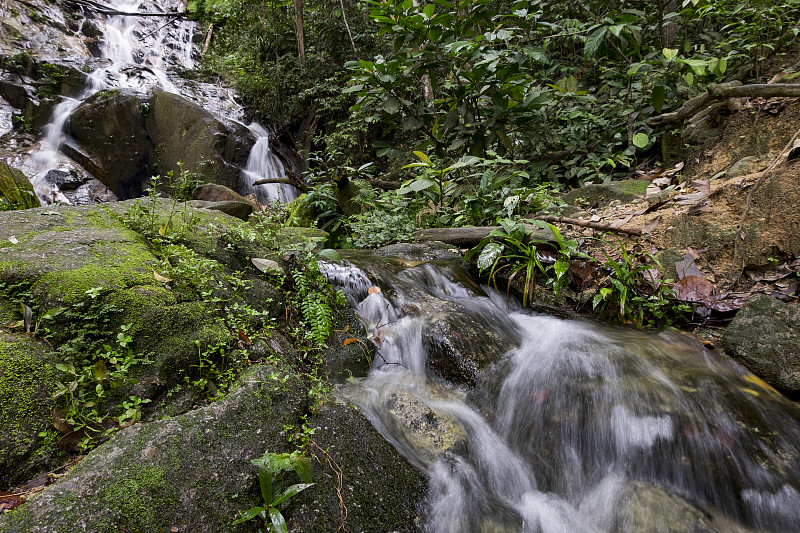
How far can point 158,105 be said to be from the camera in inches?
391

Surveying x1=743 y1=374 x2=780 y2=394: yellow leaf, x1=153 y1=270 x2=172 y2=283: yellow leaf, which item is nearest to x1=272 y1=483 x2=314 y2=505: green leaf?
x1=153 y1=270 x2=172 y2=283: yellow leaf

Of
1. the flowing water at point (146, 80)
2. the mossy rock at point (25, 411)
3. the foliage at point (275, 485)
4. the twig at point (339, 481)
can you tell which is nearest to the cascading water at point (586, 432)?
the twig at point (339, 481)

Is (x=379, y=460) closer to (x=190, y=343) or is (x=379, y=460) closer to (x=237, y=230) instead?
(x=190, y=343)

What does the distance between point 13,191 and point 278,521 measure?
14.3ft

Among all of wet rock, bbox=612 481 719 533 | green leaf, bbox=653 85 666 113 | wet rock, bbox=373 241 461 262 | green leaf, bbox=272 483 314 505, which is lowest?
wet rock, bbox=612 481 719 533

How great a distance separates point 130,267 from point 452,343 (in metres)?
2.19

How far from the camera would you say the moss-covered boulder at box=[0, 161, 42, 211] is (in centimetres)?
375

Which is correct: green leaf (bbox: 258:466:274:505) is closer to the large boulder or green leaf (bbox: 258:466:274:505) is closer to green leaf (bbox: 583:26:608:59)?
Answer: green leaf (bbox: 583:26:608:59)

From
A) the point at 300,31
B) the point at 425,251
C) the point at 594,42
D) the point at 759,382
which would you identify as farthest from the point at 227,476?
the point at 300,31

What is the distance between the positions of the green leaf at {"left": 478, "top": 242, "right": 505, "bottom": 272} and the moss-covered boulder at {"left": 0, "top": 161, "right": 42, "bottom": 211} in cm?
441

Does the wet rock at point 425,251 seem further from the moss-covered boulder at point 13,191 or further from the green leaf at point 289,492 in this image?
the moss-covered boulder at point 13,191

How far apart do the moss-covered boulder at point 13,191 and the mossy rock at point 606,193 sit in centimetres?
634

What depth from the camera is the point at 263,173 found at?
10602 millimetres

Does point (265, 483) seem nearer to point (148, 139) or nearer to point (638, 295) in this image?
point (638, 295)
